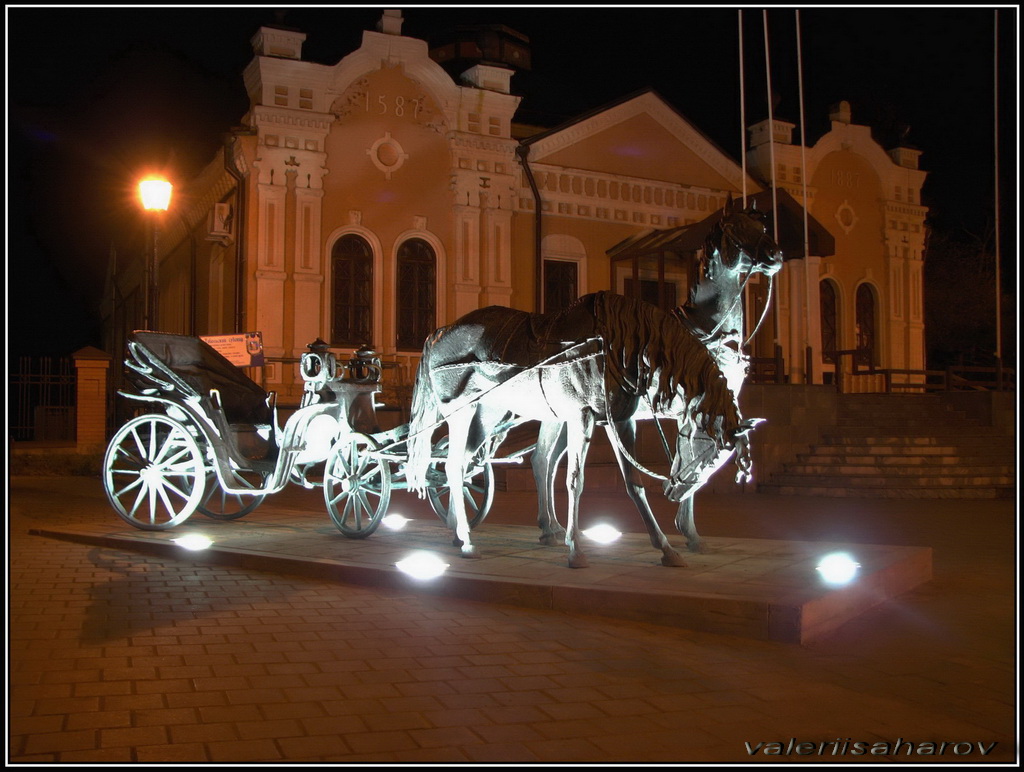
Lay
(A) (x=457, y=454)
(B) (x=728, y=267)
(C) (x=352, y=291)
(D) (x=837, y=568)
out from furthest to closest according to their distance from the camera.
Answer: (C) (x=352, y=291) → (A) (x=457, y=454) → (B) (x=728, y=267) → (D) (x=837, y=568)

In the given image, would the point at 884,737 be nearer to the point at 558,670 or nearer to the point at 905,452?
the point at 558,670

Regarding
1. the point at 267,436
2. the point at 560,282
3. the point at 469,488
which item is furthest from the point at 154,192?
the point at 560,282

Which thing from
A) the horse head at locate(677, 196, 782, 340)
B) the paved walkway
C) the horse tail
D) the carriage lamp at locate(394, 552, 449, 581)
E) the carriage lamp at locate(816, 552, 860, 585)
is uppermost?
the horse head at locate(677, 196, 782, 340)

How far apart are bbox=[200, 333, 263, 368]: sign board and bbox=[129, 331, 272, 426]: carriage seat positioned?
6183 mm

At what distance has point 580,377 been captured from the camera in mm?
7277

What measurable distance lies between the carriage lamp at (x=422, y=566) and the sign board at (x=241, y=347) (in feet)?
31.1

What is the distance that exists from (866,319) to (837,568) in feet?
66.2

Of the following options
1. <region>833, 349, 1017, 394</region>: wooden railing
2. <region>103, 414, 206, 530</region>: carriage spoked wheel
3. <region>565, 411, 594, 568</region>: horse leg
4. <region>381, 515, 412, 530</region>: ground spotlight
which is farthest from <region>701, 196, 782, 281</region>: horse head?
<region>833, 349, 1017, 394</region>: wooden railing

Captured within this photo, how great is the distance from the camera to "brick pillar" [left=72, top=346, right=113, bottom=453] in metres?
19.4

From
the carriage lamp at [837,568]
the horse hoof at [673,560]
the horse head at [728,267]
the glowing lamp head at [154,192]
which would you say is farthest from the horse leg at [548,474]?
the glowing lamp head at [154,192]

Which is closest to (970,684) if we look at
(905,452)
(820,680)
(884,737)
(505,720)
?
(820,680)

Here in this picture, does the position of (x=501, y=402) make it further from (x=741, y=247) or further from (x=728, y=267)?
(x=741, y=247)

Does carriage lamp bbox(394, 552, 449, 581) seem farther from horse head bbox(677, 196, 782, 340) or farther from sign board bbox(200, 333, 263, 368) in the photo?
sign board bbox(200, 333, 263, 368)

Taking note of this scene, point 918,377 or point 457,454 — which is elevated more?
point 918,377
